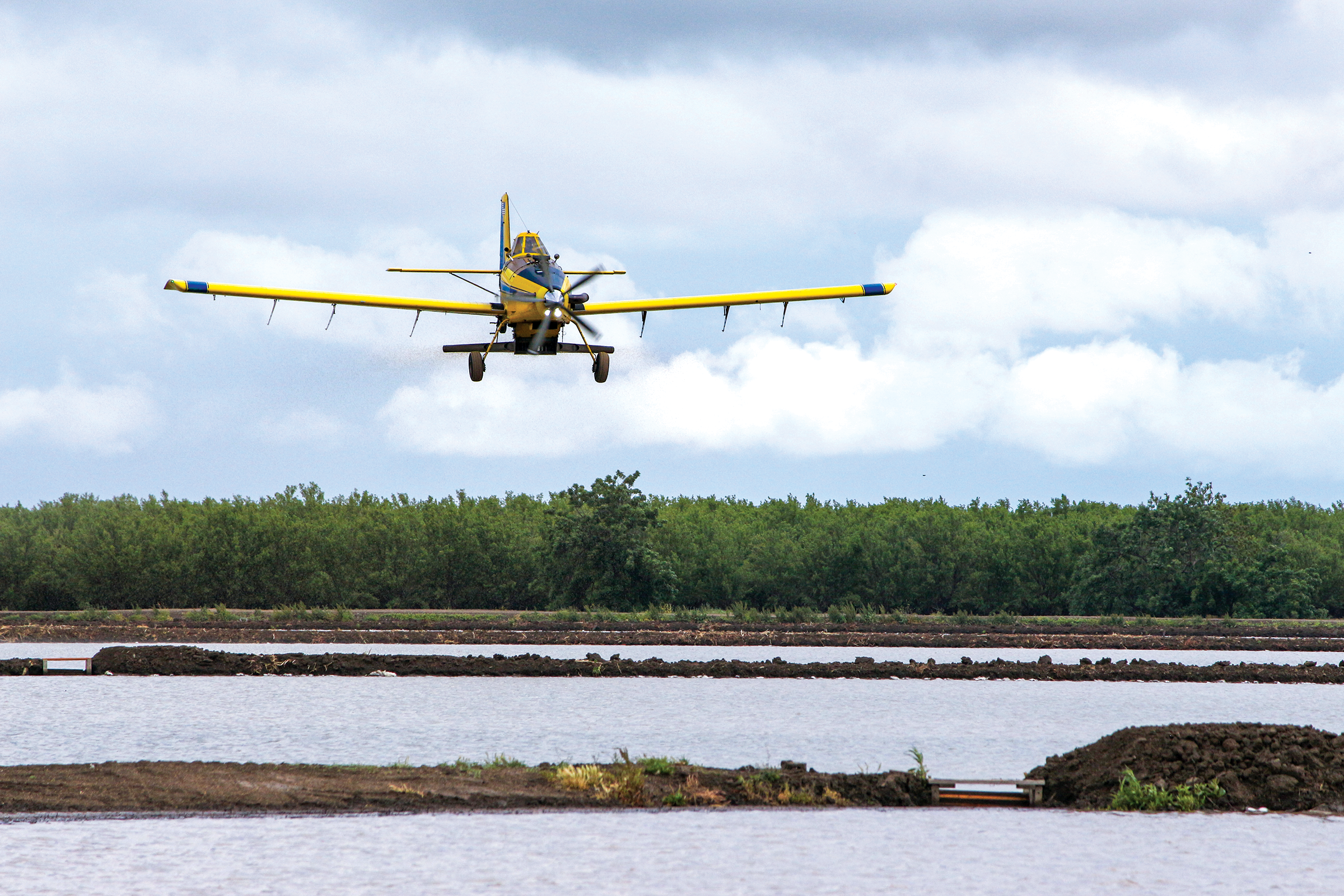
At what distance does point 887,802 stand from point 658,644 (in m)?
36.8

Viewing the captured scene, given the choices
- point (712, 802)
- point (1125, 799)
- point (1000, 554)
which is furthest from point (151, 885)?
point (1000, 554)

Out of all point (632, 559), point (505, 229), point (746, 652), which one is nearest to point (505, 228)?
point (505, 229)

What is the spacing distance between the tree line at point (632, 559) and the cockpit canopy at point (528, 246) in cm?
4378

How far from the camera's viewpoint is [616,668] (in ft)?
139

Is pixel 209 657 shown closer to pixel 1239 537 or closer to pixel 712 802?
pixel 712 802

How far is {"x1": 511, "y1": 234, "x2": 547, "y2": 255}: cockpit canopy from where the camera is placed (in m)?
37.6

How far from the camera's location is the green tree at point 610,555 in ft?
268

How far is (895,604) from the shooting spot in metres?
93.1

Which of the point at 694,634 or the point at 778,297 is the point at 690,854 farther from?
the point at 694,634

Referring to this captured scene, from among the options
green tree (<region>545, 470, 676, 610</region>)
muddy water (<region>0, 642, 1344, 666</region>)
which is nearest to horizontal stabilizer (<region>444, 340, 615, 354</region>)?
muddy water (<region>0, 642, 1344, 666</region>)

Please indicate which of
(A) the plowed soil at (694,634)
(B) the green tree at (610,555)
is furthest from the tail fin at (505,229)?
(B) the green tree at (610,555)

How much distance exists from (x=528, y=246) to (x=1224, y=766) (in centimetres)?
2286

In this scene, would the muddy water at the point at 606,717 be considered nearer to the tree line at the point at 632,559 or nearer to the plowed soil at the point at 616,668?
the plowed soil at the point at 616,668

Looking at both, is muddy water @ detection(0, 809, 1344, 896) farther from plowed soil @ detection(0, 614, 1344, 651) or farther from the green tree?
the green tree
